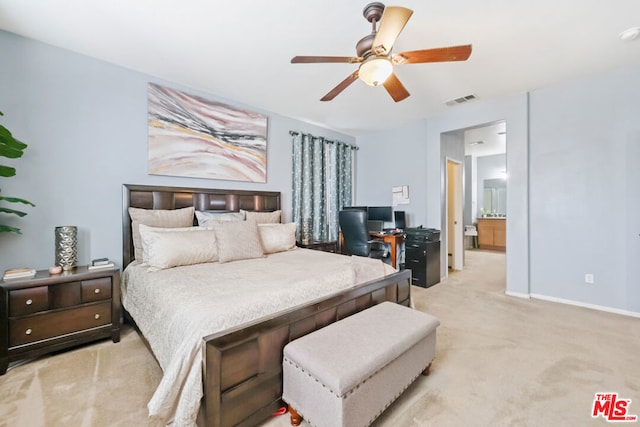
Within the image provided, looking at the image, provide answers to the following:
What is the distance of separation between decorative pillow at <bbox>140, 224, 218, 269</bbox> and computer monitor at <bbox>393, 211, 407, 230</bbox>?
328 centimetres

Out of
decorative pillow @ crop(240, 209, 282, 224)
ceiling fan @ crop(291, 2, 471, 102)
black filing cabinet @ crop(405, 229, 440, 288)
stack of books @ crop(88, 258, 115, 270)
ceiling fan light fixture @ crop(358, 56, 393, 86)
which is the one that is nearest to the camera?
ceiling fan @ crop(291, 2, 471, 102)

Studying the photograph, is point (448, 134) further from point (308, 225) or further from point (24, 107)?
point (24, 107)

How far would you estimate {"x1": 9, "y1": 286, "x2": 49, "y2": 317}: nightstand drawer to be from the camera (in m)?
1.89

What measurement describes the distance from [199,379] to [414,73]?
10.9 ft

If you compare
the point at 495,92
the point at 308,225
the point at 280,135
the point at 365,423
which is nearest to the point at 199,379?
the point at 365,423

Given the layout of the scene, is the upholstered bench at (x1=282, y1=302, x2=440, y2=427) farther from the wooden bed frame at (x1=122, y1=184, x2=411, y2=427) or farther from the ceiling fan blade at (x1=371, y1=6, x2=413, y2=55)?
the ceiling fan blade at (x1=371, y1=6, x2=413, y2=55)

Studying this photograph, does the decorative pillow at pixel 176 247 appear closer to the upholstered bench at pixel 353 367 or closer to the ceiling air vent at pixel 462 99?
the upholstered bench at pixel 353 367

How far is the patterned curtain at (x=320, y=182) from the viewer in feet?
14.2

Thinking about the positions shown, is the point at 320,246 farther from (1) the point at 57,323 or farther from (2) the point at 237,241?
(1) the point at 57,323

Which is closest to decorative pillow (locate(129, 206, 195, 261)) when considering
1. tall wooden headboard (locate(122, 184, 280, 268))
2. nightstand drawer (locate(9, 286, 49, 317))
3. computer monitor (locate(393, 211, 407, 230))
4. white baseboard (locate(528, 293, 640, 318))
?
tall wooden headboard (locate(122, 184, 280, 268))

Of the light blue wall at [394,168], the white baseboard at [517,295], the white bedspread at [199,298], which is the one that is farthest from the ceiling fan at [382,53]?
the white baseboard at [517,295]

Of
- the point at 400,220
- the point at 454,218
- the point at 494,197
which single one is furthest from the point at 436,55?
the point at 494,197

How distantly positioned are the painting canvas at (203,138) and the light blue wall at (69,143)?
134mm

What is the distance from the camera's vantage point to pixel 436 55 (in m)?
1.83
